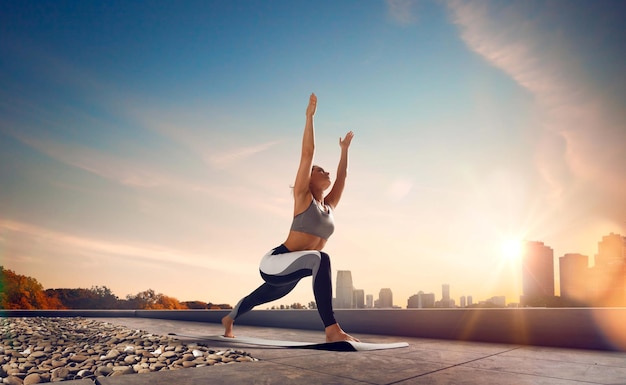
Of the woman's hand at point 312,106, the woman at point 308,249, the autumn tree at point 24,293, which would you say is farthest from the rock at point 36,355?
the autumn tree at point 24,293

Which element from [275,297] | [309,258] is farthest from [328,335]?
[275,297]

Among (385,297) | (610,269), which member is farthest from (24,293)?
(610,269)

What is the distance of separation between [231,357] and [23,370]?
4.71ft

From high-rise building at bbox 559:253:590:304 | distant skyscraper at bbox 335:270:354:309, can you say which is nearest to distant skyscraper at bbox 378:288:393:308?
distant skyscraper at bbox 335:270:354:309

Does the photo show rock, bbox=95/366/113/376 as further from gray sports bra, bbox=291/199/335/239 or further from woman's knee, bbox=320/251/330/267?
gray sports bra, bbox=291/199/335/239

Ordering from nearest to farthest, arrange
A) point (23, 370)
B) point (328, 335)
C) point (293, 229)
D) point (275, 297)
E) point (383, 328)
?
point (23, 370)
point (328, 335)
point (293, 229)
point (275, 297)
point (383, 328)

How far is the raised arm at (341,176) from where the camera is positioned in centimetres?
487

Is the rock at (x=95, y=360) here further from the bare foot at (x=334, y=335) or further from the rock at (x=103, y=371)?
the bare foot at (x=334, y=335)

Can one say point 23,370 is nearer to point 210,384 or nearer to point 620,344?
point 210,384

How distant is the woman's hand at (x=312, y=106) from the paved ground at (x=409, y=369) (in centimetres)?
224

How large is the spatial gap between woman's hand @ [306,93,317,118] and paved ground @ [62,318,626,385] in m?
2.24

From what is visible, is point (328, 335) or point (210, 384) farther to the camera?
point (328, 335)

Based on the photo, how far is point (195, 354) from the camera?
3.31 metres

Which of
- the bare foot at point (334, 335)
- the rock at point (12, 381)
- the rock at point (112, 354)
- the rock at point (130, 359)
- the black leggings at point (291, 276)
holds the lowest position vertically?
the rock at point (112, 354)
